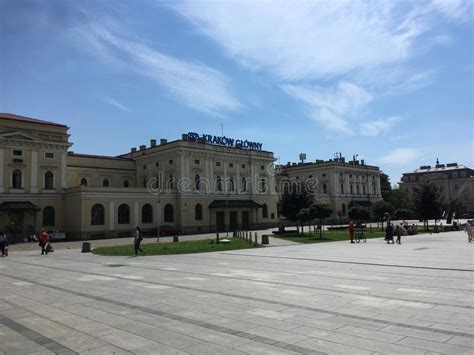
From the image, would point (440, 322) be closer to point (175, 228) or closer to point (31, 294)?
point (31, 294)

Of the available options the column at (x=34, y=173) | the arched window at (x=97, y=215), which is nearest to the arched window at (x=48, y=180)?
the column at (x=34, y=173)

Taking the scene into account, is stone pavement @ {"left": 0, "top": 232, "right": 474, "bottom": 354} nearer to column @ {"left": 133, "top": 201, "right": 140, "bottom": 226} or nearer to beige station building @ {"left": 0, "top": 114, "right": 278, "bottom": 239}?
beige station building @ {"left": 0, "top": 114, "right": 278, "bottom": 239}

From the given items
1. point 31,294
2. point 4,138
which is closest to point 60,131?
point 4,138

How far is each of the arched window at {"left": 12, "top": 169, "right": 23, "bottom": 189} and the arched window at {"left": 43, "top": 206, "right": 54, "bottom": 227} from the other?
395cm

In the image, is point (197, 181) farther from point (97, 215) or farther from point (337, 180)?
point (337, 180)

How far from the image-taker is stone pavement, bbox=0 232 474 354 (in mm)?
6738

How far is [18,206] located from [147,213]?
49.6 ft

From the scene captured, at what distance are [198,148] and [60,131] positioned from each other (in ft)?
60.8

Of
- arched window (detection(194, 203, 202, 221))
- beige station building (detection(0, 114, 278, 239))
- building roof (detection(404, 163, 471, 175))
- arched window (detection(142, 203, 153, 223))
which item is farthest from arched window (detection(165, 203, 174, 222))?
building roof (detection(404, 163, 471, 175))

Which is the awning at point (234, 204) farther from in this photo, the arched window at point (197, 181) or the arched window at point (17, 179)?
the arched window at point (17, 179)

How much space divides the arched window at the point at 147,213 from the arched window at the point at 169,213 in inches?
93.2

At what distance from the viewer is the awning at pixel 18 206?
147 ft

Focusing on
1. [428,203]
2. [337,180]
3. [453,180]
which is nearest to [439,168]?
[453,180]

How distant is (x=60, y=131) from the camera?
51.7 meters
